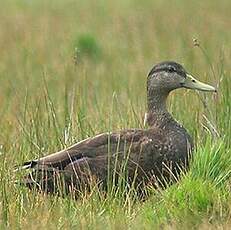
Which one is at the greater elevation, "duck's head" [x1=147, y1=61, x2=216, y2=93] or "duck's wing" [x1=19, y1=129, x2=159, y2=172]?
"duck's head" [x1=147, y1=61, x2=216, y2=93]

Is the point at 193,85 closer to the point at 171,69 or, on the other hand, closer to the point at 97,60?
the point at 171,69

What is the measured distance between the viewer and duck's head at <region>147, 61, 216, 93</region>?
772cm

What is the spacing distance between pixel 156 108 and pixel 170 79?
23 cm

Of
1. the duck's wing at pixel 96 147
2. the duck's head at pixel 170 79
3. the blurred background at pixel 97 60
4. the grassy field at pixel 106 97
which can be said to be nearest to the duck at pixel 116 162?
the duck's wing at pixel 96 147

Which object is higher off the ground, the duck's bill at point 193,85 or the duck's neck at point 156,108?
the duck's bill at point 193,85

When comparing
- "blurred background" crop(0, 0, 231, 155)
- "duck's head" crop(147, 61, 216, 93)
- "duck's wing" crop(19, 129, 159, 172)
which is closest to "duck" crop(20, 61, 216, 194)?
"duck's wing" crop(19, 129, 159, 172)

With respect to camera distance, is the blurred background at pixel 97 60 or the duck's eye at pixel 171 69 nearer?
the duck's eye at pixel 171 69

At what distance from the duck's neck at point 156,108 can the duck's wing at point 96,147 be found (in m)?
0.37

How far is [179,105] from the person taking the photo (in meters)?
8.74

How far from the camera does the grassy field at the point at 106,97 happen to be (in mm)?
6172

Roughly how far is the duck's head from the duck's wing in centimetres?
53

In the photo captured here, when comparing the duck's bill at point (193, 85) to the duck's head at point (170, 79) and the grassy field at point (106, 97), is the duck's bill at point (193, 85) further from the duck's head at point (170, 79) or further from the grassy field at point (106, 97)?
the grassy field at point (106, 97)

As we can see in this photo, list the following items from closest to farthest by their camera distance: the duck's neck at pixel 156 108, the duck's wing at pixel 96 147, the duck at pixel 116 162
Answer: the duck at pixel 116 162 < the duck's wing at pixel 96 147 < the duck's neck at pixel 156 108

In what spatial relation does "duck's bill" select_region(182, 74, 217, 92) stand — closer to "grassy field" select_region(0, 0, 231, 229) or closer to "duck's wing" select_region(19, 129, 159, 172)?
"grassy field" select_region(0, 0, 231, 229)
